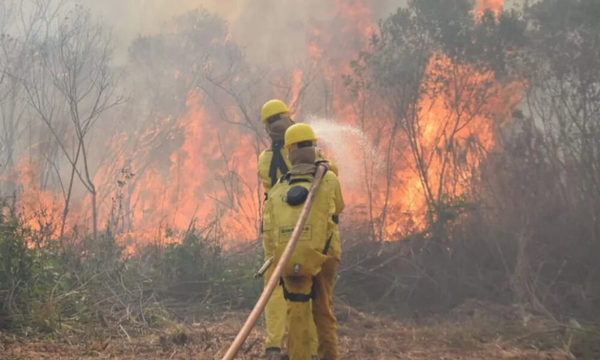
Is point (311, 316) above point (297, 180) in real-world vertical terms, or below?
below

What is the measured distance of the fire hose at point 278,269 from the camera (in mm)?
2976

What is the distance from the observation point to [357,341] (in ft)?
21.2

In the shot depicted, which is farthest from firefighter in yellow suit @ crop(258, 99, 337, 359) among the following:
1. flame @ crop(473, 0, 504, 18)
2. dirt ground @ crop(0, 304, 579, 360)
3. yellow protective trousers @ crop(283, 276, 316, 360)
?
flame @ crop(473, 0, 504, 18)

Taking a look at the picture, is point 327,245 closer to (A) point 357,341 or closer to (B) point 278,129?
(B) point 278,129

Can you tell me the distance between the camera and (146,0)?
24406mm

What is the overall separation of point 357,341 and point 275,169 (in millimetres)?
2283

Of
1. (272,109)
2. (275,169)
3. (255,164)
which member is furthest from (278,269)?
(255,164)

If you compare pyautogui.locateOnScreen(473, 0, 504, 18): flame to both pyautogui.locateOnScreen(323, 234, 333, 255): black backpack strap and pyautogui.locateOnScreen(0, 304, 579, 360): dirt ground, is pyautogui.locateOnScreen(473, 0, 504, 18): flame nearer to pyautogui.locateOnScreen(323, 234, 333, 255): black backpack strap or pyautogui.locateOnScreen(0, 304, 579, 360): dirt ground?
pyautogui.locateOnScreen(0, 304, 579, 360): dirt ground

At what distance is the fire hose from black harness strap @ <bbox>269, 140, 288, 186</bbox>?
1.07 meters

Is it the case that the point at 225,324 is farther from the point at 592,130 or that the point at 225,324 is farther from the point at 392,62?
the point at 392,62

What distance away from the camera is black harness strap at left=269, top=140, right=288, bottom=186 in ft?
17.5

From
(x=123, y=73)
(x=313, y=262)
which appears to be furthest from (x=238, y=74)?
(x=313, y=262)

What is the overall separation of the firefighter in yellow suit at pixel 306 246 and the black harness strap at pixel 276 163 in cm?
84

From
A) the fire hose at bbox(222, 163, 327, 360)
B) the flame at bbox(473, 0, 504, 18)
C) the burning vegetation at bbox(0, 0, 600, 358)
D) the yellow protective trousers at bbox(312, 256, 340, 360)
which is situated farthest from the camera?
the flame at bbox(473, 0, 504, 18)
